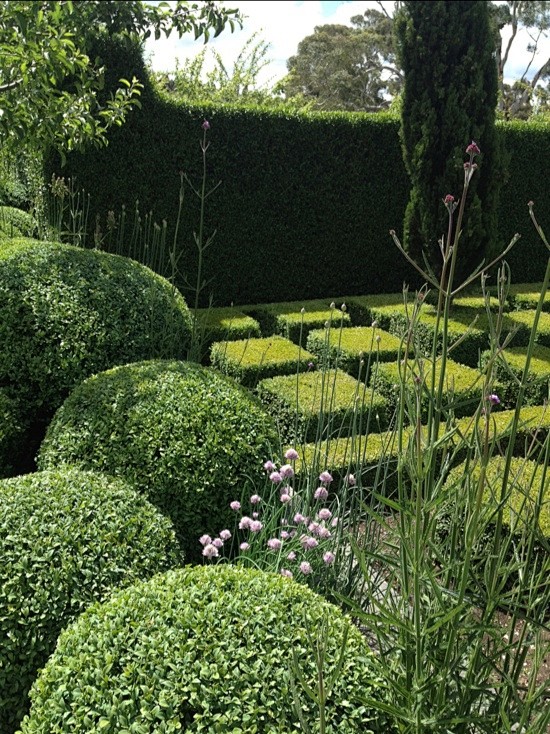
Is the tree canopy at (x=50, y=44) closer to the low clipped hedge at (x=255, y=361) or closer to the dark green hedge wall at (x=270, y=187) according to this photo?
the low clipped hedge at (x=255, y=361)

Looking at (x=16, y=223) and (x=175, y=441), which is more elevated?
(x=16, y=223)

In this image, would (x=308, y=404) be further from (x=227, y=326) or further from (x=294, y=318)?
(x=294, y=318)

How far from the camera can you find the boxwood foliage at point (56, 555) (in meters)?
2.26

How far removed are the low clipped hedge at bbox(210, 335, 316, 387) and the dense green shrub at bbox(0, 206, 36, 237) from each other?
106 inches

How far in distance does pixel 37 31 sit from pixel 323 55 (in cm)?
3467

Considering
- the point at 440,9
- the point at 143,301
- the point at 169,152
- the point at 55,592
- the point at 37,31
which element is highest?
the point at 440,9

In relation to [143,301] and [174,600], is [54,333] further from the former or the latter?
[174,600]

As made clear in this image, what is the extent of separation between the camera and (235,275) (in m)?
8.76

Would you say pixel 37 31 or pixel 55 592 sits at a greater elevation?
pixel 37 31

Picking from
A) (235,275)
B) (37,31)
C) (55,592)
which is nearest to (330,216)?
(235,275)

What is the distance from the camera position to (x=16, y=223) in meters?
7.98

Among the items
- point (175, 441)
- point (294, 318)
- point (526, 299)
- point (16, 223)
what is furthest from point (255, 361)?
point (526, 299)

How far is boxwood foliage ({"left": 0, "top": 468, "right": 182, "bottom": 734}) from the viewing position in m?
2.26

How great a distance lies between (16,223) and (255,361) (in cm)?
388
